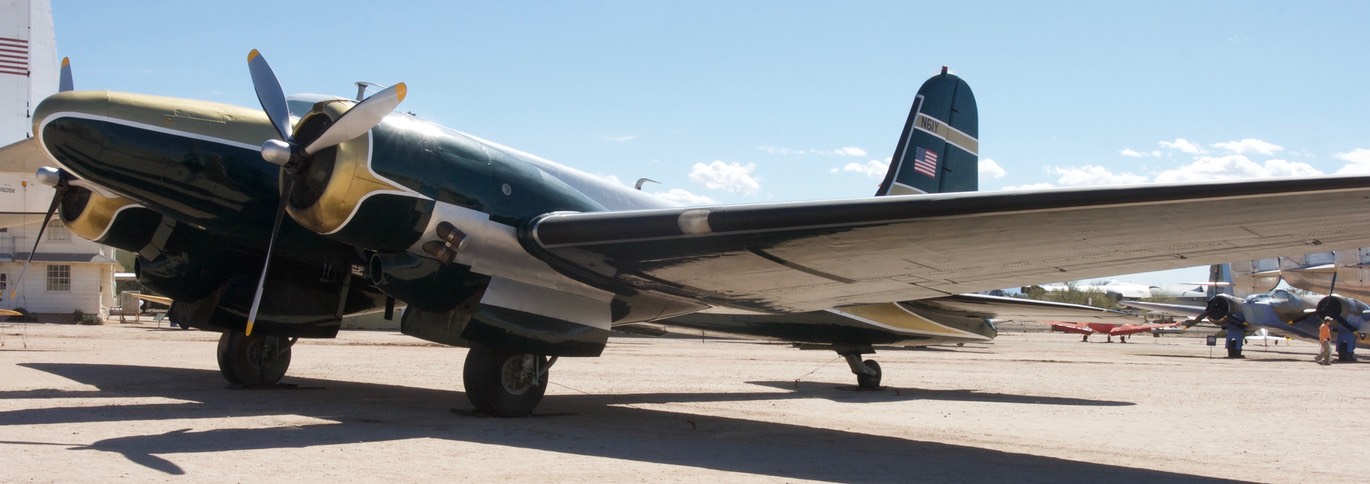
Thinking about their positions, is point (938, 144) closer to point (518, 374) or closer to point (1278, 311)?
point (518, 374)

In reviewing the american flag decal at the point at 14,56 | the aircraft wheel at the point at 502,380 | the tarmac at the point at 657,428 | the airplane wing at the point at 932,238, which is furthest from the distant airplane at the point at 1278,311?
the american flag decal at the point at 14,56

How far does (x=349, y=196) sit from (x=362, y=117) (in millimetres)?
775

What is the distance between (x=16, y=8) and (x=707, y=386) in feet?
86.1

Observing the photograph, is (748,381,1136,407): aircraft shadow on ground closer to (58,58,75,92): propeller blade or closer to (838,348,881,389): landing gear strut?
(838,348,881,389): landing gear strut

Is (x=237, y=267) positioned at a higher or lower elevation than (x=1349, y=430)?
higher

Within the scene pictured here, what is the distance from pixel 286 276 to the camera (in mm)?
13117

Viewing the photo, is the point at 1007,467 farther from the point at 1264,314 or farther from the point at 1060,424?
the point at 1264,314

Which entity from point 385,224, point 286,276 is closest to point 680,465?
point 385,224

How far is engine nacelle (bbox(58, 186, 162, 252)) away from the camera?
12.5 m

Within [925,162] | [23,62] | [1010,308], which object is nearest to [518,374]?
[1010,308]

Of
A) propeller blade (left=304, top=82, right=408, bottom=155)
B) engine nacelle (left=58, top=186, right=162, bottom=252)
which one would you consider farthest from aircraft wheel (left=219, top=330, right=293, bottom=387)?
propeller blade (left=304, top=82, right=408, bottom=155)

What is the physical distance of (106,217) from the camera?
1263 centimetres

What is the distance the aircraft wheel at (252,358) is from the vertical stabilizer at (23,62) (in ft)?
66.0

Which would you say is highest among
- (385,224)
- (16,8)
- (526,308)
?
(16,8)
